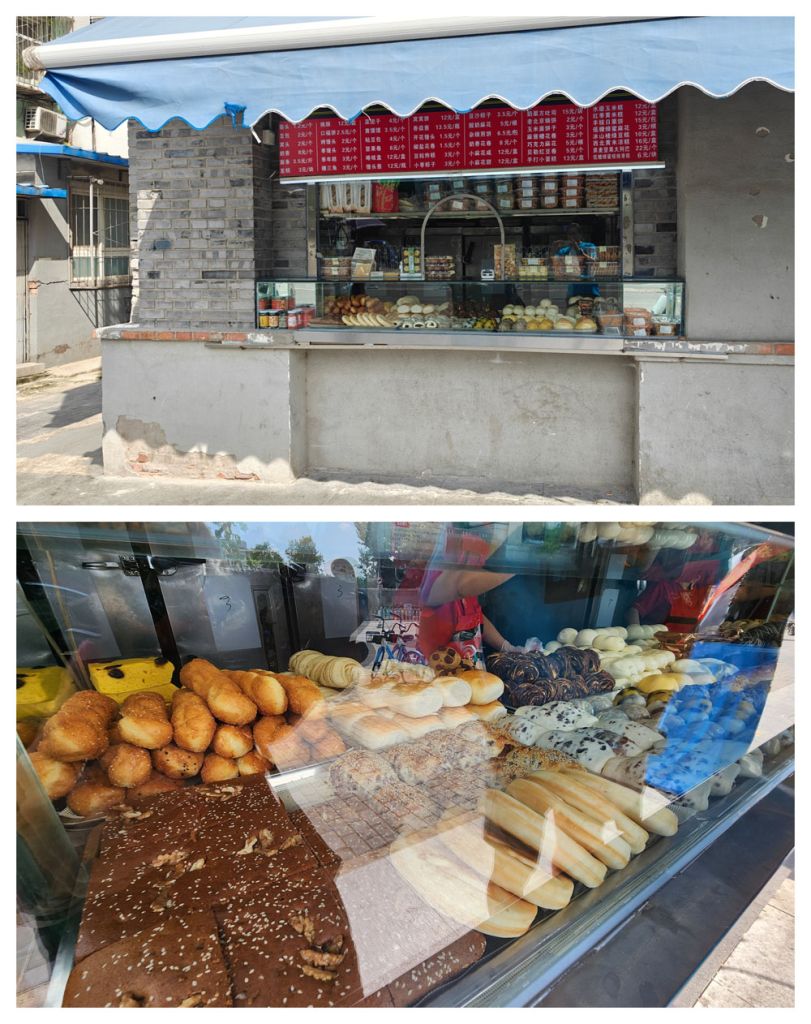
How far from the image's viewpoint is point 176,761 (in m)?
2.39

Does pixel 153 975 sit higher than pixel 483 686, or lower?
lower

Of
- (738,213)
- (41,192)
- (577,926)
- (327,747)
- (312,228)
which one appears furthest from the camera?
(41,192)

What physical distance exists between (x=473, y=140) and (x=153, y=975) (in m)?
6.00

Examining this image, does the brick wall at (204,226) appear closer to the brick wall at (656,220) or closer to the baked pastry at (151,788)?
the brick wall at (656,220)

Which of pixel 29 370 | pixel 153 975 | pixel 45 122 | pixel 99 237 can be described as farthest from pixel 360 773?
pixel 99 237

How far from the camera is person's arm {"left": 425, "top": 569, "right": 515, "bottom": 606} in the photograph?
2.60 metres

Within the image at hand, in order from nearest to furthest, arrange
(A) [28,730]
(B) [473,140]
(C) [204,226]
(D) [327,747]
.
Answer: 1. (A) [28,730]
2. (D) [327,747]
3. (B) [473,140]
4. (C) [204,226]

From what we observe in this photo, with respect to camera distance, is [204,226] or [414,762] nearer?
[414,762]

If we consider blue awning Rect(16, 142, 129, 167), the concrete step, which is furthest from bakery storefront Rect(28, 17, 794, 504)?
blue awning Rect(16, 142, 129, 167)

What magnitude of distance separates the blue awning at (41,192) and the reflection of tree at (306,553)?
11.8 m

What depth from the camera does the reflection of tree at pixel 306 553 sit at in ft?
8.47

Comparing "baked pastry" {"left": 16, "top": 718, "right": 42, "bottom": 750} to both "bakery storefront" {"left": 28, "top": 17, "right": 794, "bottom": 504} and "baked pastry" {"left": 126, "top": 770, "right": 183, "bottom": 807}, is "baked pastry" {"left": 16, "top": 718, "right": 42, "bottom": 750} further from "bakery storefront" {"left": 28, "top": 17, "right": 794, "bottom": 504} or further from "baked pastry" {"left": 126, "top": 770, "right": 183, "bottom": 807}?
"bakery storefront" {"left": 28, "top": 17, "right": 794, "bottom": 504}

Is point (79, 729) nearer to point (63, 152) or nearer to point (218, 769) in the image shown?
point (218, 769)

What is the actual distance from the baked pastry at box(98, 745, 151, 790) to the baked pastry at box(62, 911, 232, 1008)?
16.2 inches
